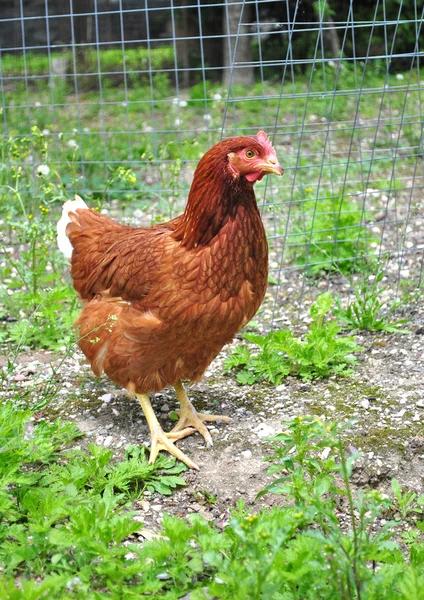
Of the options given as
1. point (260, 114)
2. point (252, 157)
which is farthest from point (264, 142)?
point (260, 114)

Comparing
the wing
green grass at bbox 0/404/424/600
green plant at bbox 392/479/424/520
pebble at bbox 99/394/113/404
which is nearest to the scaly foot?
green grass at bbox 0/404/424/600

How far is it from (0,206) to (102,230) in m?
1.45

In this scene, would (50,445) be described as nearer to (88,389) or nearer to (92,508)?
(92,508)

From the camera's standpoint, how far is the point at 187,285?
3.54 meters

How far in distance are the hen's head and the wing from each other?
595mm

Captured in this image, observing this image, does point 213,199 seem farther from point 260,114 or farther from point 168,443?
point 260,114

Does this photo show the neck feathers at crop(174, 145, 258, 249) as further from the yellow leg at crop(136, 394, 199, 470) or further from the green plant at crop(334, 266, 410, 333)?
the green plant at crop(334, 266, 410, 333)

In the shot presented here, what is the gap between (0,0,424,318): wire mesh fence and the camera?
5402 millimetres

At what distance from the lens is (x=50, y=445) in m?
3.35

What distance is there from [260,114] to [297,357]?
626cm

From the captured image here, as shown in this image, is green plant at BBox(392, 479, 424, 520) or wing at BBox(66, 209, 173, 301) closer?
green plant at BBox(392, 479, 424, 520)

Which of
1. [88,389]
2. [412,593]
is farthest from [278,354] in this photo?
[412,593]

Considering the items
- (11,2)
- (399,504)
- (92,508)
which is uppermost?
(11,2)

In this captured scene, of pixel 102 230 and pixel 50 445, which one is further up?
pixel 102 230
